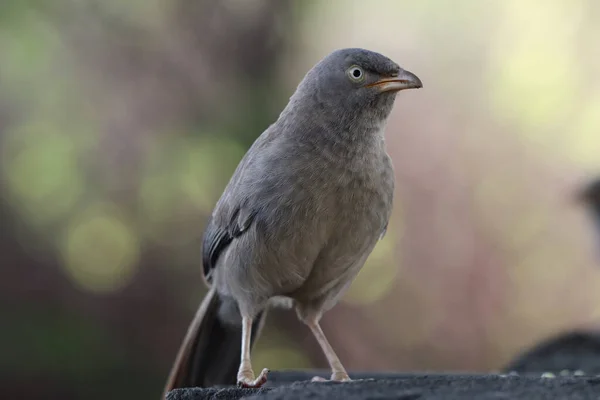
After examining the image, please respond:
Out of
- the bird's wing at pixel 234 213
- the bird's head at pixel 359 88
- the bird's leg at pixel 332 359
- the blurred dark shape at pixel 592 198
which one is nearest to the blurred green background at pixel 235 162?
the blurred dark shape at pixel 592 198

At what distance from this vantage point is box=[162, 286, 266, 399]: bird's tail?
9.77ft

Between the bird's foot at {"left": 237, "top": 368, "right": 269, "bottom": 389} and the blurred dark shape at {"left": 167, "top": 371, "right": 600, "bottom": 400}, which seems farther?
the bird's foot at {"left": 237, "top": 368, "right": 269, "bottom": 389}

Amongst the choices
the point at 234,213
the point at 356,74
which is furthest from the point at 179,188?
the point at 356,74

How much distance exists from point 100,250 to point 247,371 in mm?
3270

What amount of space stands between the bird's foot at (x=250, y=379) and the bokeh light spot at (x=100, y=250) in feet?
10.2

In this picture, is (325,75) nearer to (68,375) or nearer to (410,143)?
(410,143)

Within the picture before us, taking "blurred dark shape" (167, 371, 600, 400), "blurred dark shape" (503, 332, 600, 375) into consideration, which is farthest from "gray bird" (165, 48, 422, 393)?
"blurred dark shape" (503, 332, 600, 375)

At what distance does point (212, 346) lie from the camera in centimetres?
308

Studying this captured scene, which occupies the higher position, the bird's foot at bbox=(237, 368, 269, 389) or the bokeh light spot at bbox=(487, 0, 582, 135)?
the bokeh light spot at bbox=(487, 0, 582, 135)

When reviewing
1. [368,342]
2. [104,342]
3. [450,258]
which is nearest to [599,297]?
[450,258]

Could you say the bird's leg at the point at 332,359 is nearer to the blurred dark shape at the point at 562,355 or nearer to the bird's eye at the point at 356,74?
the bird's eye at the point at 356,74

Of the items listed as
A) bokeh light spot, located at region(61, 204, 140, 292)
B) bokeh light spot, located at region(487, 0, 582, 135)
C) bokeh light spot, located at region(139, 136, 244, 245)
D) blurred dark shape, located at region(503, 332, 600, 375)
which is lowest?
blurred dark shape, located at region(503, 332, 600, 375)

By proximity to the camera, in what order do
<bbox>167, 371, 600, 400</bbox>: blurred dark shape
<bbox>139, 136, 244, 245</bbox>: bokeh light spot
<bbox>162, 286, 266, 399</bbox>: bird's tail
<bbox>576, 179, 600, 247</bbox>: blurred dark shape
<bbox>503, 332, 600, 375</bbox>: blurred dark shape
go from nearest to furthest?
1. <bbox>167, 371, 600, 400</bbox>: blurred dark shape
2. <bbox>162, 286, 266, 399</bbox>: bird's tail
3. <bbox>503, 332, 600, 375</bbox>: blurred dark shape
4. <bbox>576, 179, 600, 247</bbox>: blurred dark shape
5. <bbox>139, 136, 244, 245</bbox>: bokeh light spot

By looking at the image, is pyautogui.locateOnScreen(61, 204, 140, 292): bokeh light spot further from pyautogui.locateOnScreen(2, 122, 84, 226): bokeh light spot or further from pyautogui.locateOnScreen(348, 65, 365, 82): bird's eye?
pyautogui.locateOnScreen(348, 65, 365, 82): bird's eye
